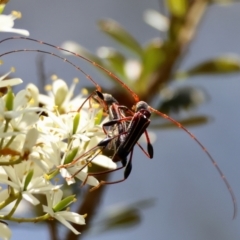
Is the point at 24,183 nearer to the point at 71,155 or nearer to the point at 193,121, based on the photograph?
the point at 71,155

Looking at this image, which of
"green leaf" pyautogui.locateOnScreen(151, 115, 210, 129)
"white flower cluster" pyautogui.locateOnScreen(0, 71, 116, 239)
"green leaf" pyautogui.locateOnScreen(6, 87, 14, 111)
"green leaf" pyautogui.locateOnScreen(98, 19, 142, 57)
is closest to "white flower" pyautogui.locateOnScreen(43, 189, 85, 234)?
"white flower cluster" pyautogui.locateOnScreen(0, 71, 116, 239)

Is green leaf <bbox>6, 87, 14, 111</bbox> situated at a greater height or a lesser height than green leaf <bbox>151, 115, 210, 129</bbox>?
lesser

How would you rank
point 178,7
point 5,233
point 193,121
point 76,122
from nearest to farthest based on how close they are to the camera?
1. point 5,233
2. point 76,122
3. point 193,121
4. point 178,7

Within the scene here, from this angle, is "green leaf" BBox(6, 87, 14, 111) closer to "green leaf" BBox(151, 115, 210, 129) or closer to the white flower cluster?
the white flower cluster

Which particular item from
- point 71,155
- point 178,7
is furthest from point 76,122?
point 178,7

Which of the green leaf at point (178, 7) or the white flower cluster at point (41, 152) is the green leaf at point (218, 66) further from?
the white flower cluster at point (41, 152)

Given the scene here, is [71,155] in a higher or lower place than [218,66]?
lower

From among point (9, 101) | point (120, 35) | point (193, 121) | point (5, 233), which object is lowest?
point (5, 233)
